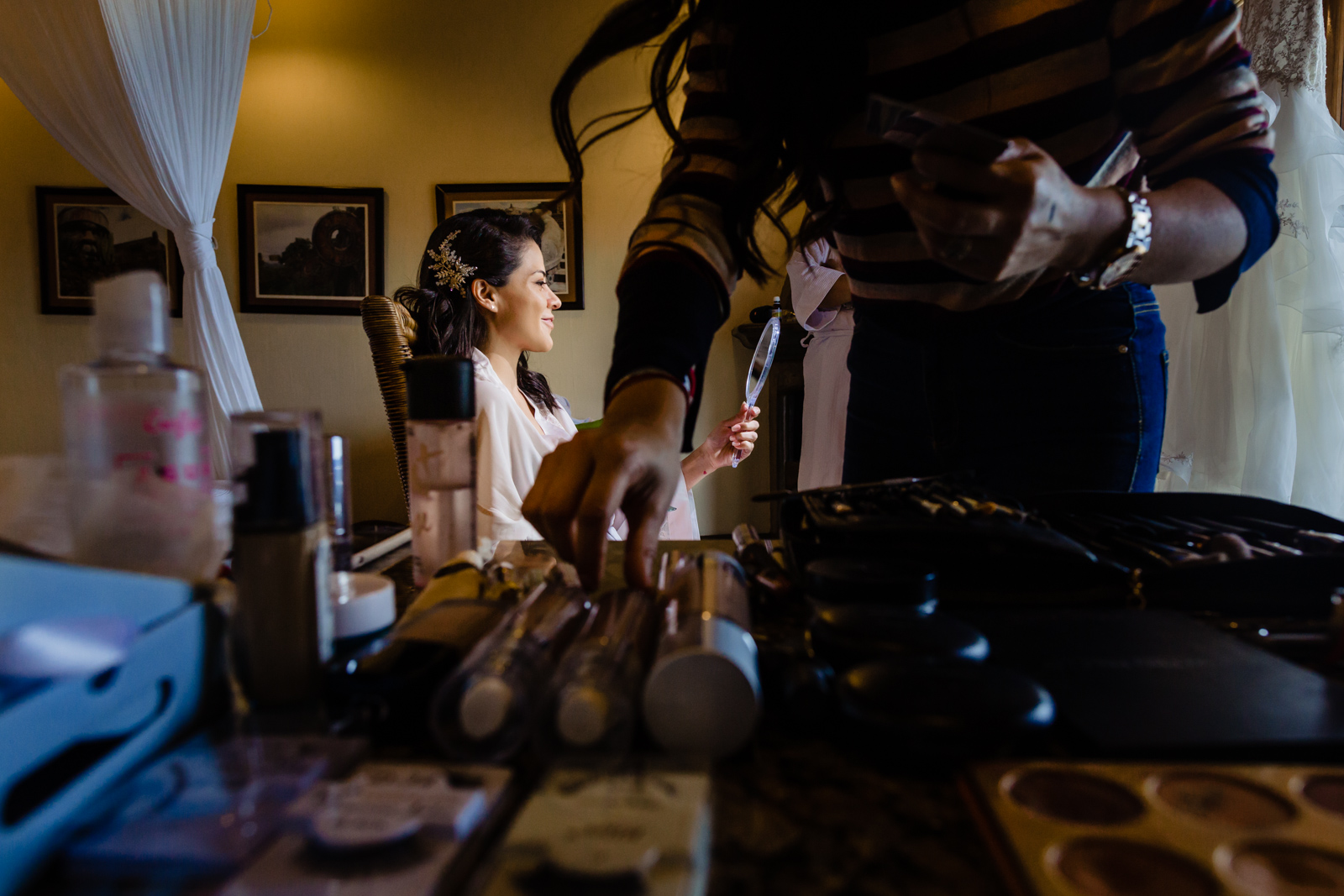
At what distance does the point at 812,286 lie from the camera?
2.21 metres

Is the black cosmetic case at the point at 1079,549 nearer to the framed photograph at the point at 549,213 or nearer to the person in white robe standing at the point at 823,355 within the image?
the person in white robe standing at the point at 823,355

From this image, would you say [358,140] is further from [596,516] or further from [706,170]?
[596,516]

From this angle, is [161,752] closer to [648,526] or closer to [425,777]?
[425,777]

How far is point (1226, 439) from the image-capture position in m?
1.45

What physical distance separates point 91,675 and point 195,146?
2.98 metres

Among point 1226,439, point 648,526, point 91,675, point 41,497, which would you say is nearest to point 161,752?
point 91,675

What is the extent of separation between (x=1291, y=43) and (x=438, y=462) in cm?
170

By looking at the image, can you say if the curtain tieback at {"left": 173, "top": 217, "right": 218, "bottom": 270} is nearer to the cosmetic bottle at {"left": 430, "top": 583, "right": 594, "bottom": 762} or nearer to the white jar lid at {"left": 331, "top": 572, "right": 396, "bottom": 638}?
the white jar lid at {"left": 331, "top": 572, "right": 396, "bottom": 638}

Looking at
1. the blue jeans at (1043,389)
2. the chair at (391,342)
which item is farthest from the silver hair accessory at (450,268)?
the blue jeans at (1043,389)

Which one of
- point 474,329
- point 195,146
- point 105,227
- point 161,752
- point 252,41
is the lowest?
point 161,752

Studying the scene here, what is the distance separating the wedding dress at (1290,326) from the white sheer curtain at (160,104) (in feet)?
8.64

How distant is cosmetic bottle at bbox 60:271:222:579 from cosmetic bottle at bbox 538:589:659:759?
0.22 meters

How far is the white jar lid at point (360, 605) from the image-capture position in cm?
45

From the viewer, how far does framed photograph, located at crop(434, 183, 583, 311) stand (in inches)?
121
